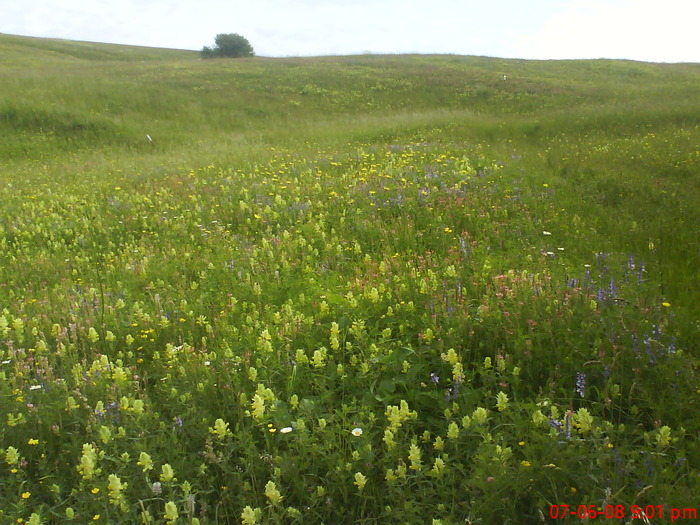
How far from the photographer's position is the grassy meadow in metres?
2.48

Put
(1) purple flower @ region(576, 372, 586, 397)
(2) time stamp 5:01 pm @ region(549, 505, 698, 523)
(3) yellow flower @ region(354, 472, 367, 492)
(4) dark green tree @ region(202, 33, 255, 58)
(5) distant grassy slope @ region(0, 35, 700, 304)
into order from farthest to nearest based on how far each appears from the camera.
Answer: (4) dark green tree @ region(202, 33, 255, 58) < (5) distant grassy slope @ region(0, 35, 700, 304) < (1) purple flower @ region(576, 372, 586, 397) < (3) yellow flower @ region(354, 472, 367, 492) < (2) time stamp 5:01 pm @ region(549, 505, 698, 523)

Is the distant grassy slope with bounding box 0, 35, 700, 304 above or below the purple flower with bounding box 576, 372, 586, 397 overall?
above

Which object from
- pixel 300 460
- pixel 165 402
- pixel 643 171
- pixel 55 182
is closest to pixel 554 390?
pixel 300 460

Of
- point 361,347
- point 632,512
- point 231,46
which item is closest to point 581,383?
point 632,512

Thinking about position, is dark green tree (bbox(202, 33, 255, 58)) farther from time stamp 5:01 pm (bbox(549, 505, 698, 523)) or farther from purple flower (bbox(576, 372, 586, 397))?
time stamp 5:01 pm (bbox(549, 505, 698, 523))

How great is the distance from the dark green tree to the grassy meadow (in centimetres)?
6228

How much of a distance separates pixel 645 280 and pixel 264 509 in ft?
13.1

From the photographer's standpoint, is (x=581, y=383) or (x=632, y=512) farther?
(x=581, y=383)

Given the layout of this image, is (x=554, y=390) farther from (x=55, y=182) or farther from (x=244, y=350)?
(x=55, y=182)

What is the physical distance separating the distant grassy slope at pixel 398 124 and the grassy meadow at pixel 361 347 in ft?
0.47

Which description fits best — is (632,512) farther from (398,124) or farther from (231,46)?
(231,46)

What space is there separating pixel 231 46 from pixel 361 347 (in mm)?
71198

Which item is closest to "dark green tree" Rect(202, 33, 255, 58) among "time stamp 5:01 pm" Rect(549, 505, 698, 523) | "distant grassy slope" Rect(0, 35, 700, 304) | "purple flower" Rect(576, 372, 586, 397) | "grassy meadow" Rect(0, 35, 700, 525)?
"distant grassy slope" Rect(0, 35, 700, 304)

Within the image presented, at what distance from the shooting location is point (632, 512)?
85.0 inches
